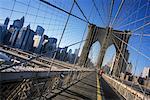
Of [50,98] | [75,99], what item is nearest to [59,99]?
[50,98]

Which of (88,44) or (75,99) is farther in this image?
(88,44)

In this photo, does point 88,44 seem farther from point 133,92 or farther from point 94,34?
point 133,92

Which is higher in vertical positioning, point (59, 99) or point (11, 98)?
point (59, 99)

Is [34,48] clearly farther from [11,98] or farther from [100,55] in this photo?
[11,98]

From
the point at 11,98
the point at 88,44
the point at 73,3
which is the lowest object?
the point at 11,98

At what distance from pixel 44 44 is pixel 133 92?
57252 mm

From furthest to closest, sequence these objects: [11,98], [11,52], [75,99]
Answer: [11,52], [11,98], [75,99]

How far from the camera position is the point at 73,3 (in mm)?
6512

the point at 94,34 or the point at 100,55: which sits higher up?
the point at 94,34

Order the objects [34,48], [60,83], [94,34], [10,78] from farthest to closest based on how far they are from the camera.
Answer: [34,48], [94,34], [60,83], [10,78]

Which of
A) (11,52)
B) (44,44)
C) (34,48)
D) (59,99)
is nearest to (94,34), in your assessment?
(44,44)

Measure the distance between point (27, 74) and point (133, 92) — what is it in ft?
16.6

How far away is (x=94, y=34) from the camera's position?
66.7 meters

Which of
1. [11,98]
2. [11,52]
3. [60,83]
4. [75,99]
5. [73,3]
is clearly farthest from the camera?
[11,52]
